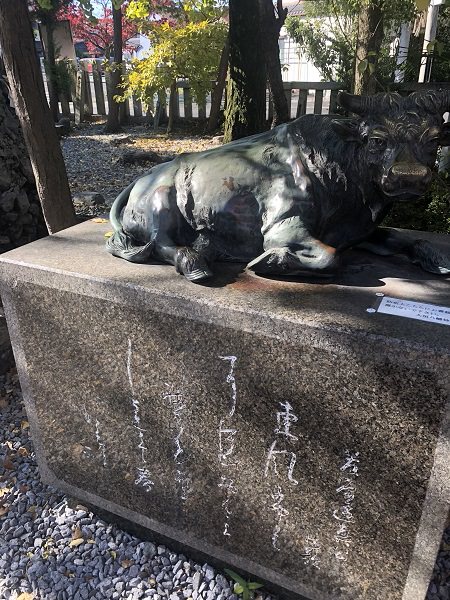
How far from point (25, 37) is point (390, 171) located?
3108mm

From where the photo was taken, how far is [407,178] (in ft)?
5.69

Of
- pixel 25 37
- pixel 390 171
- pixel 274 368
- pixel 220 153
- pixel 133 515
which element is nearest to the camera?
pixel 390 171

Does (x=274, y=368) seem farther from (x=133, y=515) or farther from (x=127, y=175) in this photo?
(x=127, y=175)

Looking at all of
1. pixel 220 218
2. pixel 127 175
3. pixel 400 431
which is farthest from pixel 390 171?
pixel 127 175

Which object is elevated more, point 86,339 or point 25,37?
point 25,37

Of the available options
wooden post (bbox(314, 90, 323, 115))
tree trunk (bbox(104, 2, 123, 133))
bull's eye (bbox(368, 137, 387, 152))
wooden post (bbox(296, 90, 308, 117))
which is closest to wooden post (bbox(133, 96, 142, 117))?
tree trunk (bbox(104, 2, 123, 133))

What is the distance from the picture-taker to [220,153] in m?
2.33

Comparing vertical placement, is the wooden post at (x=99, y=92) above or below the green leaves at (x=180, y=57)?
below

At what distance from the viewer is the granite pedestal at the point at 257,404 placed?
70.1 inches

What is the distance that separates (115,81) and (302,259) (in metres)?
13.2

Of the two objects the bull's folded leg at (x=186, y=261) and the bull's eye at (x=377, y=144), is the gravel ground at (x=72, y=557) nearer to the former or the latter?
the bull's folded leg at (x=186, y=261)

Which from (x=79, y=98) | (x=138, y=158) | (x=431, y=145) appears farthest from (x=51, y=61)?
(x=431, y=145)

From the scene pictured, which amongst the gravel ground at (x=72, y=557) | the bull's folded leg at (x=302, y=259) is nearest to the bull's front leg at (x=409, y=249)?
the bull's folded leg at (x=302, y=259)

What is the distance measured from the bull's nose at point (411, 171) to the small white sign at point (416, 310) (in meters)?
0.47
